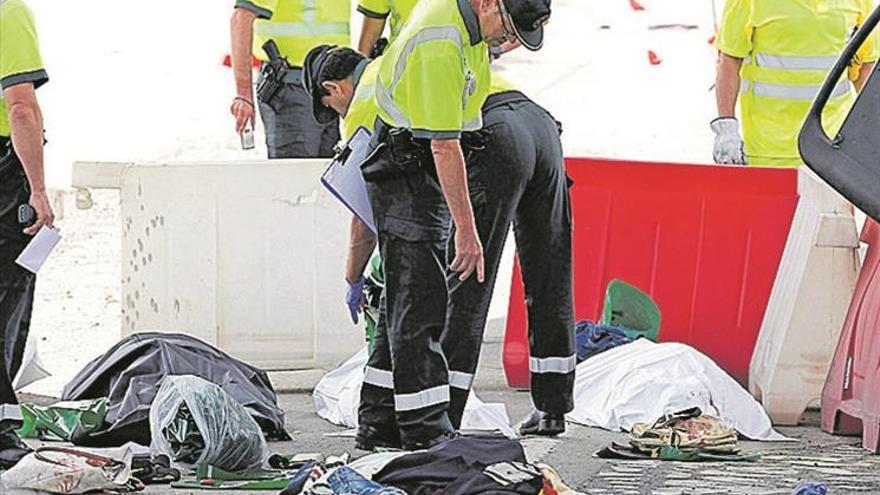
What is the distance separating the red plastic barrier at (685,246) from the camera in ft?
25.4

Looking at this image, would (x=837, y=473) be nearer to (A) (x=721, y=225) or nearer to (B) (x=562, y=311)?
(B) (x=562, y=311)

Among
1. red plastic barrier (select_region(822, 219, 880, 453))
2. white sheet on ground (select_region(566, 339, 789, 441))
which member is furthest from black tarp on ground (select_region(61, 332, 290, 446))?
red plastic barrier (select_region(822, 219, 880, 453))

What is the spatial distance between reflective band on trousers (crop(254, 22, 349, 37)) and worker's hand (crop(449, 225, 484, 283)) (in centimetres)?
242

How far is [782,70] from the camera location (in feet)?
25.8

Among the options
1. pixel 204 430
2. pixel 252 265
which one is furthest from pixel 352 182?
pixel 252 265

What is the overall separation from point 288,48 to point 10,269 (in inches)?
89.9

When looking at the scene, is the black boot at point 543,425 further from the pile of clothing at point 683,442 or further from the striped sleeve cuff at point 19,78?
the striped sleeve cuff at point 19,78

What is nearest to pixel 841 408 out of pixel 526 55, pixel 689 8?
pixel 526 55

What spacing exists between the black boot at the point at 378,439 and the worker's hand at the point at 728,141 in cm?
236

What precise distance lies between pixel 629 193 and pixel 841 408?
4.89 ft

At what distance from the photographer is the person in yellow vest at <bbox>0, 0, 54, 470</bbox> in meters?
5.92

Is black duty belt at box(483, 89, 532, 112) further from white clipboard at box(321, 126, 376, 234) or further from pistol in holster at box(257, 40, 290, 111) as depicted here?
pistol in holster at box(257, 40, 290, 111)

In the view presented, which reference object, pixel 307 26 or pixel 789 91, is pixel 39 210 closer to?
pixel 307 26

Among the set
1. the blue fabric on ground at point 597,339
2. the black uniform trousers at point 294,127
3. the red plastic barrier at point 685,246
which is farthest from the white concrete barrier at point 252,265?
the blue fabric on ground at point 597,339
